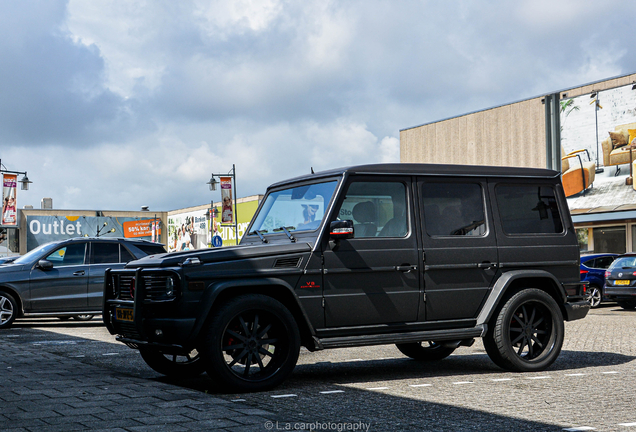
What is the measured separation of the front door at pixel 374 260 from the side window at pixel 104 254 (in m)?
8.81

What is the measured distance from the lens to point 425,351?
9.16 meters

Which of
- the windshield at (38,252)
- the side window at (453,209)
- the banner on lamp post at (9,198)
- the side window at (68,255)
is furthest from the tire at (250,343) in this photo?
the banner on lamp post at (9,198)

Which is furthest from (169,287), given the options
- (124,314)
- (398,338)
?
(398,338)

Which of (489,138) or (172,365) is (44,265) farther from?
Answer: (489,138)

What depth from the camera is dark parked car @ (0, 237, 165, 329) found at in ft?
46.5

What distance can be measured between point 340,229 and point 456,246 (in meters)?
1.46

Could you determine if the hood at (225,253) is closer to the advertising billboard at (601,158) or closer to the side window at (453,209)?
the side window at (453,209)

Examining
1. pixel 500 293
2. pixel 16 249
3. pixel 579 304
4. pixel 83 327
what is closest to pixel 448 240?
pixel 500 293

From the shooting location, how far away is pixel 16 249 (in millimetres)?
62344

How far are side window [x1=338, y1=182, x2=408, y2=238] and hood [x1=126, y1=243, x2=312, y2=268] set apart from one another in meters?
0.60

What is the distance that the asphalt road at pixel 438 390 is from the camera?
17.6ft

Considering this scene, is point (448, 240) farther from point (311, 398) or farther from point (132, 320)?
point (132, 320)

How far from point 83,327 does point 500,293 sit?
393 inches

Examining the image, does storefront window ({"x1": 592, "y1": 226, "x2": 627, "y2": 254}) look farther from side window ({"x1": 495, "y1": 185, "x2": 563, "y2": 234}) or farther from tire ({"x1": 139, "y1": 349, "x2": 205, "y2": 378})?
tire ({"x1": 139, "y1": 349, "x2": 205, "y2": 378})
